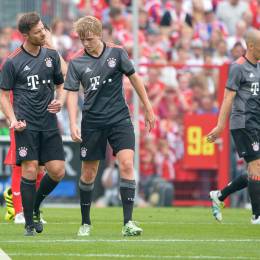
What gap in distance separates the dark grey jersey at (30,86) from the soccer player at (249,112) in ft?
7.59

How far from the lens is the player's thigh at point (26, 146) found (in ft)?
38.6

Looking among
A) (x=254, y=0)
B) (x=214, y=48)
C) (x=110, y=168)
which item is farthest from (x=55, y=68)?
(x=254, y=0)

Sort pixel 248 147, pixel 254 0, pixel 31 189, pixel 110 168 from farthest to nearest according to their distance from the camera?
pixel 254 0, pixel 110 168, pixel 248 147, pixel 31 189

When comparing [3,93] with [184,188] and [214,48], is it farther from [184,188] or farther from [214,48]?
[214,48]

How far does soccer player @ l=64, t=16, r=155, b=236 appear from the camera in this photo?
11719mm

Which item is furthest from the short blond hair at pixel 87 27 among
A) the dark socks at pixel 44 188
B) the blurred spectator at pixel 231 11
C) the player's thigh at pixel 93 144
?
the blurred spectator at pixel 231 11

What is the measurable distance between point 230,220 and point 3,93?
4213mm

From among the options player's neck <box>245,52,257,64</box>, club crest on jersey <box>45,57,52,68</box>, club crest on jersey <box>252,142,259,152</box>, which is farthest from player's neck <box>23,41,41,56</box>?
club crest on jersey <box>252,142,259,152</box>

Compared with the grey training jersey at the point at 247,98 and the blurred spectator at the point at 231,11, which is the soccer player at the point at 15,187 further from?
the blurred spectator at the point at 231,11

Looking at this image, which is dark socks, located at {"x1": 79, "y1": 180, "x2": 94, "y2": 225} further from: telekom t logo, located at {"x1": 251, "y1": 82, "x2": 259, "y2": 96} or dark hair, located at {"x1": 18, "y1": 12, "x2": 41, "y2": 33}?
telekom t logo, located at {"x1": 251, "y1": 82, "x2": 259, "y2": 96}

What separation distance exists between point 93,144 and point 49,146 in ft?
1.68

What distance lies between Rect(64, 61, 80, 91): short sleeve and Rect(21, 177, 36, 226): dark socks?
1.00m

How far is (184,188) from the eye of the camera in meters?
20.9

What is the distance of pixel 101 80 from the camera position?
11.7m
